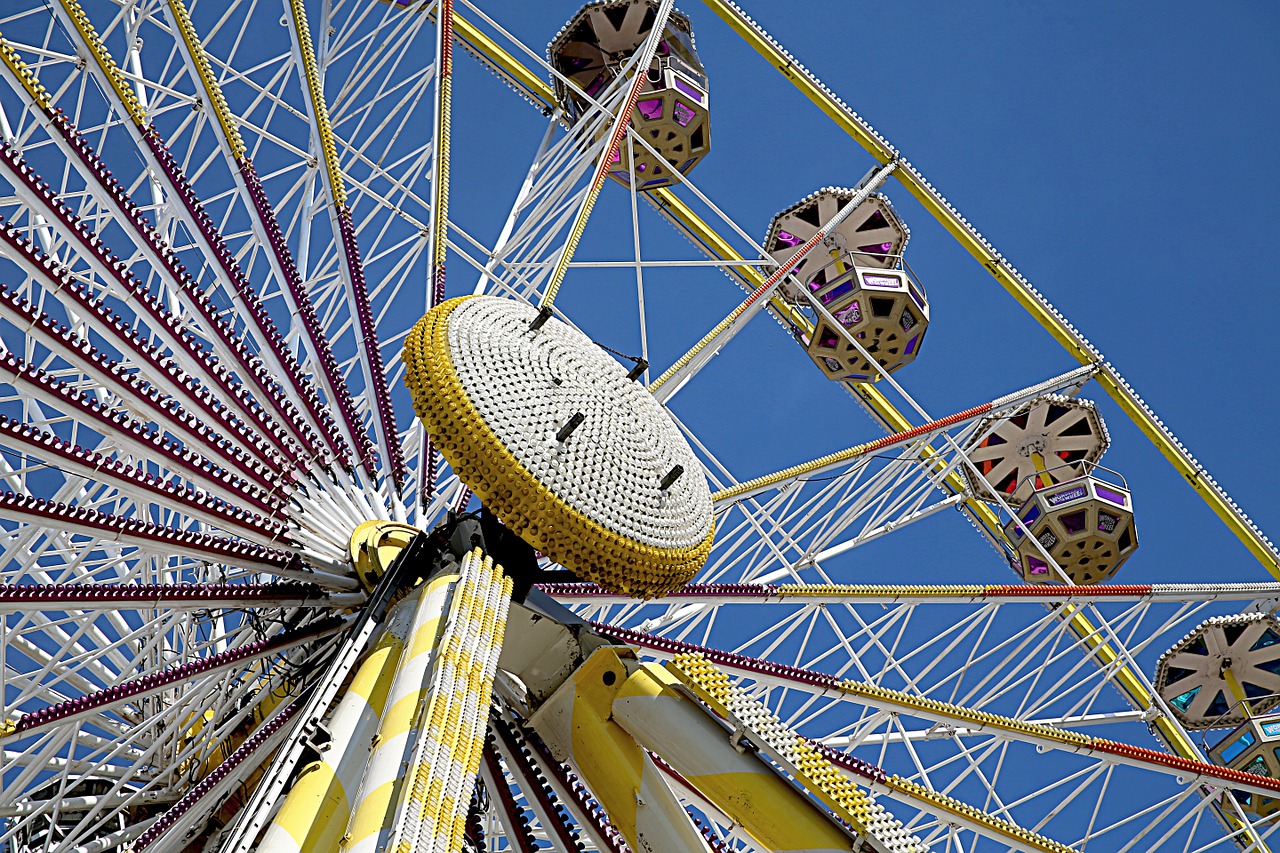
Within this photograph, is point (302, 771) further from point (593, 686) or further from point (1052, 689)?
point (1052, 689)

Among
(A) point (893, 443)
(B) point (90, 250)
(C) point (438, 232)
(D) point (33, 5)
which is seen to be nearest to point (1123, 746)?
(A) point (893, 443)

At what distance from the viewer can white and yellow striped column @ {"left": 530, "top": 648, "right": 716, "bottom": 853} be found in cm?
712

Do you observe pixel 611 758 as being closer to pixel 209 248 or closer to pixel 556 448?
pixel 556 448

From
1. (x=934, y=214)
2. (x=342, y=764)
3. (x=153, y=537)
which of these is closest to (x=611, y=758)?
(x=342, y=764)

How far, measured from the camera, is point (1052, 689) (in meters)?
14.7

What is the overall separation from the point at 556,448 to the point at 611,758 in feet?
5.71

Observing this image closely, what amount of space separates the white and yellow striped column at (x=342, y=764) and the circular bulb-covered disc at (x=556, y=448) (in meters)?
0.89

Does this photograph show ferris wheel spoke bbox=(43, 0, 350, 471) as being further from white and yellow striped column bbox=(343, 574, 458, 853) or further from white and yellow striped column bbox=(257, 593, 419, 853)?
white and yellow striped column bbox=(343, 574, 458, 853)

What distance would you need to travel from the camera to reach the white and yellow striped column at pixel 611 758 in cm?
712

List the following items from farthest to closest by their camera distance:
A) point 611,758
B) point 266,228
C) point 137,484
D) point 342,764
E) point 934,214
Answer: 1. point 934,214
2. point 266,228
3. point 611,758
4. point 137,484
5. point 342,764

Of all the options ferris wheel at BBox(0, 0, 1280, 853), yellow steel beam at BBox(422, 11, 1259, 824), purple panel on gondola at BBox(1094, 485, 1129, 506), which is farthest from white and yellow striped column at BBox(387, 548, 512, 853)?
purple panel on gondola at BBox(1094, 485, 1129, 506)

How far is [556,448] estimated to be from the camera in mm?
7523

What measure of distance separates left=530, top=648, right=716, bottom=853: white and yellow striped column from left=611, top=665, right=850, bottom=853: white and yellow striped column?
0.10m

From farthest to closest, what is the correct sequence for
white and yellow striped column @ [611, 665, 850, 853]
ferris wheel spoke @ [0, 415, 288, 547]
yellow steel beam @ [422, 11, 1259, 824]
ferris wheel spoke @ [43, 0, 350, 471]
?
yellow steel beam @ [422, 11, 1259, 824]
ferris wheel spoke @ [43, 0, 350, 471]
white and yellow striped column @ [611, 665, 850, 853]
ferris wheel spoke @ [0, 415, 288, 547]
